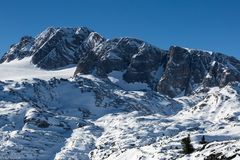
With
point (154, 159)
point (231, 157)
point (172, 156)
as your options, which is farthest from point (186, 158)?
point (154, 159)

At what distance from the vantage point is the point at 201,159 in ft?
381

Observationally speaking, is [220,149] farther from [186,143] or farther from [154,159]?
[154,159]

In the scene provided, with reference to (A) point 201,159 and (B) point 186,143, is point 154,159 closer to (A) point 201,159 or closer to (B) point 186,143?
(B) point 186,143

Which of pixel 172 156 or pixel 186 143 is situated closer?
pixel 186 143

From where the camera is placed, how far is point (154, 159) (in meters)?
197

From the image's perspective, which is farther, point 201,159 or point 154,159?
point 154,159

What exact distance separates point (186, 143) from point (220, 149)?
35.7 meters

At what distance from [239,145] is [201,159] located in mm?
8811

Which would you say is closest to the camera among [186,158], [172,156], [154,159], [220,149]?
[220,149]

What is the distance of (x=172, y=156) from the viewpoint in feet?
601

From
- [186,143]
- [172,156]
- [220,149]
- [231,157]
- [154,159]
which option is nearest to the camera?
[231,157]

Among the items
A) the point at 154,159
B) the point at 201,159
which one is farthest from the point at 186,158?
the point at 154,159

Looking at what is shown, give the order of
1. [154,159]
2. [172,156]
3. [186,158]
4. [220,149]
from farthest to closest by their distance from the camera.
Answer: [154,159], [172,156], [186,158], [220,149]

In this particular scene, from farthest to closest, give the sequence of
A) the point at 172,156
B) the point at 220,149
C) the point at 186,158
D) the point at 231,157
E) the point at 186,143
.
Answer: the point at 172,156
the point at 186,143
the point at 186,158
the point at 220,149
the point at 231,157
